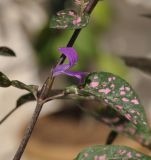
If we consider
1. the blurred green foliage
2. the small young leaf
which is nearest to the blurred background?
the blurred green foliage

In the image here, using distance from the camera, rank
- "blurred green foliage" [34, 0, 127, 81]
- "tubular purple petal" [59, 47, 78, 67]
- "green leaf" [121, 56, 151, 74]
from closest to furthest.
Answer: "tubular purple petal" [59, 47, 78, 67]
"green leaf" [121, 56, 151, 74]
"blurred green foliage" [34, 0, 127, 81]

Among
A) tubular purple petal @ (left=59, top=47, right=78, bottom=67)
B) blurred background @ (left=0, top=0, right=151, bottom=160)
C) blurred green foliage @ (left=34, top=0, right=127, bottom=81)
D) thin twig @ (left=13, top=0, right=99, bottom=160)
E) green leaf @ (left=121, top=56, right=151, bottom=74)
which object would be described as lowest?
blurred background @ (left=0, top=0, right=151, bottom=160)

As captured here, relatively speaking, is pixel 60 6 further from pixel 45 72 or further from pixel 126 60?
pixel 126 60

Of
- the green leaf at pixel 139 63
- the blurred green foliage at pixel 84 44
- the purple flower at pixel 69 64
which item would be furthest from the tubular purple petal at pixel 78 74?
the blurred green foliage at pixel 84 44

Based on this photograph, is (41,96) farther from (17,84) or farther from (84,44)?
(84,44)

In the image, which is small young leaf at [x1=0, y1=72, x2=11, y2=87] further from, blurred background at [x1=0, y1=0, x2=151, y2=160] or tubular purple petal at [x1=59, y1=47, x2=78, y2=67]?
blurred background at [x1=0, y1=0, x2=151, y2=160]

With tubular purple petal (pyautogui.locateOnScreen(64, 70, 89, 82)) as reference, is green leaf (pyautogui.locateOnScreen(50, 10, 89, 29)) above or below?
above
